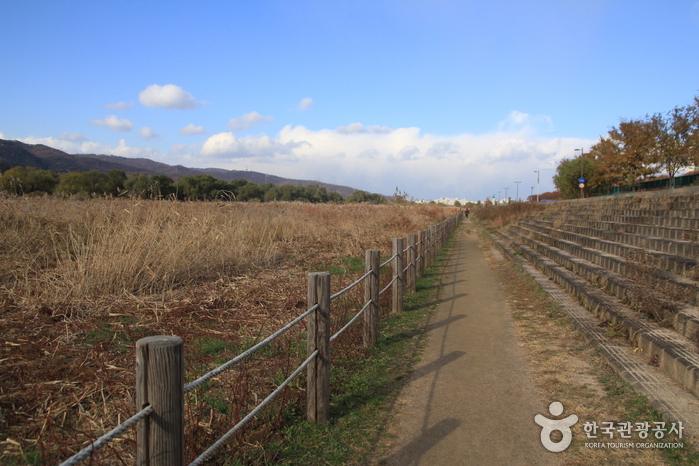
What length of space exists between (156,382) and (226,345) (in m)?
3.34

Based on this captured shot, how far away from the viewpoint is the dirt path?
3.13 metres

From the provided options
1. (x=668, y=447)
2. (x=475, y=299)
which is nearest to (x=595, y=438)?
(x=668, y=447)

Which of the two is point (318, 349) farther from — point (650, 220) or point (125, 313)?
point (650, 220)

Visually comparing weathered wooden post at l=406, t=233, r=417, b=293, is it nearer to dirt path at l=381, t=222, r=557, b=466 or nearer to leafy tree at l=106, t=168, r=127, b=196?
dirt path at l=381, t=222, r=557, b=466

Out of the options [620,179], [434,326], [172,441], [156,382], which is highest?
[620,179]

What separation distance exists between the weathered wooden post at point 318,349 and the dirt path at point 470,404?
65cm

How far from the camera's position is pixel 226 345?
16.0ft

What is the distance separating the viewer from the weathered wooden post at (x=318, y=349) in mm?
3486

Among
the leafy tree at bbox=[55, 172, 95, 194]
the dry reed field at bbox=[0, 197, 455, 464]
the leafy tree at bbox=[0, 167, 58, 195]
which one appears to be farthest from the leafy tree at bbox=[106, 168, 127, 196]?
the dry reed field at bbox=[0, 197, 455, 464]

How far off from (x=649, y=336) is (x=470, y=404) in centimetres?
227

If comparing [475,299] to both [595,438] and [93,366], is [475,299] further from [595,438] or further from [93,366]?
[93,366]

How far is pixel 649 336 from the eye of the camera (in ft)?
15.2

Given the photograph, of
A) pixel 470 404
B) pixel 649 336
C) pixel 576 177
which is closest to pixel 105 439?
pixel 470 404

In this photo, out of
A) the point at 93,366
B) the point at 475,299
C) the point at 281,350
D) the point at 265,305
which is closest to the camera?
the point at 93,366
